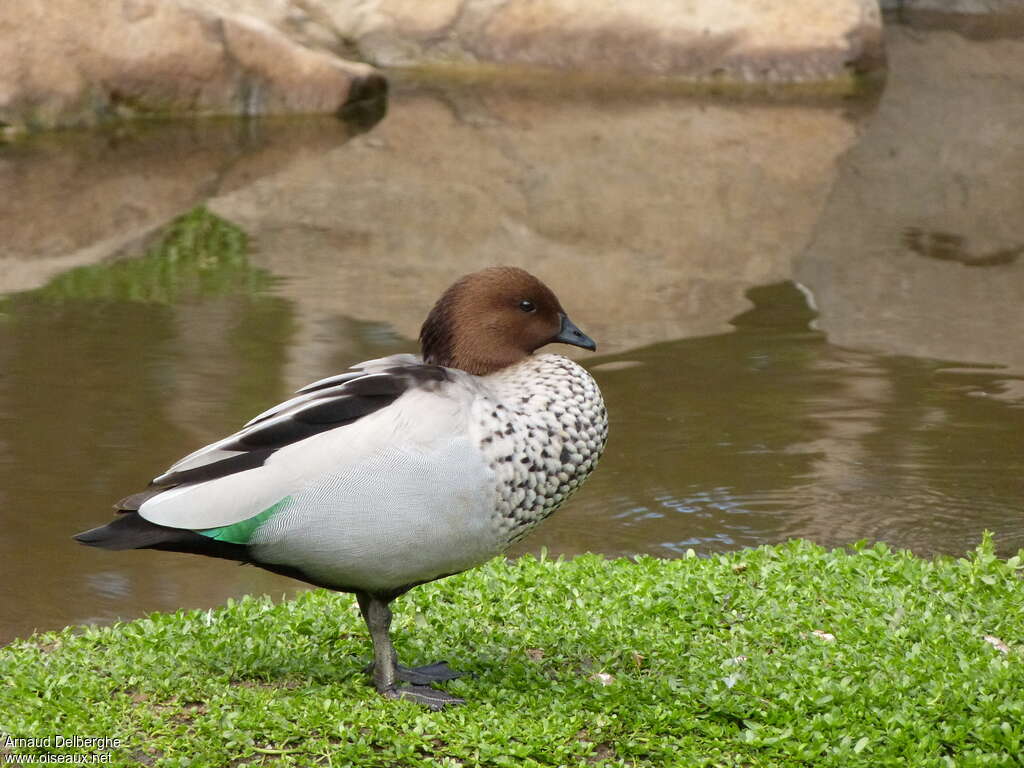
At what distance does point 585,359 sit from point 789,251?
10.2 ft

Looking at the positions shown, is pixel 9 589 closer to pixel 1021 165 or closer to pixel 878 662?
pixel 878 662

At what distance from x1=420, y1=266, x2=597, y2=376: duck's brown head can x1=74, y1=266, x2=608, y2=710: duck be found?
0.11 metres

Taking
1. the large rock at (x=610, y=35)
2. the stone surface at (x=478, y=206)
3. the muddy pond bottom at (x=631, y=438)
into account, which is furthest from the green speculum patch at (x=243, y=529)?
the large rock at (x=610, y=35)

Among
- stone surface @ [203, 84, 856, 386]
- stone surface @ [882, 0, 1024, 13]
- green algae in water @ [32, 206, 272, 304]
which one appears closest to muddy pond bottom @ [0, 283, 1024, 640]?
green algae in water @ [32, 206, 272, 304]

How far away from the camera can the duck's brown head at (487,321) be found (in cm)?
386

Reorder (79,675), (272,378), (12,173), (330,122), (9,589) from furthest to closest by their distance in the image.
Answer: (330,122)
(12,173)
(272,378)
(9,589)
(79,675)

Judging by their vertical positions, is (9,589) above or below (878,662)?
below

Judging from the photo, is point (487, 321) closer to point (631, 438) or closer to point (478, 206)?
point (631, 438)

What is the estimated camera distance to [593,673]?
160 inches

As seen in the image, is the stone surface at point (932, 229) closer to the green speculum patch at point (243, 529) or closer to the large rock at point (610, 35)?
the large rock at point (610, 35)

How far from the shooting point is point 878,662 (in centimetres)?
404

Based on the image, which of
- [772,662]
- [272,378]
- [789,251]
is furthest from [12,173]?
[772,662]

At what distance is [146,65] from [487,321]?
10955mm

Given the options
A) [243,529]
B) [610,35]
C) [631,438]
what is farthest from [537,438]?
[610,35]
